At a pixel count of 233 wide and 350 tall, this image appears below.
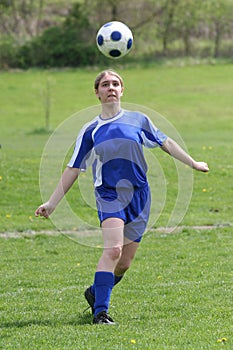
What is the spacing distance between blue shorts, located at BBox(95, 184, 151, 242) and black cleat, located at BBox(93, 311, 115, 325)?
0.74 m

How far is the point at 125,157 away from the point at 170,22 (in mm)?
44335

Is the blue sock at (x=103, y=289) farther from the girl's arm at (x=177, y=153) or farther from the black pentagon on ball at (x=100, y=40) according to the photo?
the black pentagon on ball at (x=100, y=40)

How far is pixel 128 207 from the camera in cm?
739

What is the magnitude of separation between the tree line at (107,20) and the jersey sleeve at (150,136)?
4072 cm

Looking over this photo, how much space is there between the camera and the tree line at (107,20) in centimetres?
4862

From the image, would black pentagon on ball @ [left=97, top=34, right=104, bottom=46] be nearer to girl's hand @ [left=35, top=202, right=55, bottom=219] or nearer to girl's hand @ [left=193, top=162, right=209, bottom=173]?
girl's hand @ [left=193, top=162, right=209, bottom=173]

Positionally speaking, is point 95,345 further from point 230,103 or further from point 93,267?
point 230,103

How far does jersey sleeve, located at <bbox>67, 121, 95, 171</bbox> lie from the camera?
746 cm

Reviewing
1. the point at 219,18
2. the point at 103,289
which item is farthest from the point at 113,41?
the point at 219,18

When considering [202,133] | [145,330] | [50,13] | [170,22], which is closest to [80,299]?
[145,330]

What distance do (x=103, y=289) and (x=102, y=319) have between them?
0.84ft

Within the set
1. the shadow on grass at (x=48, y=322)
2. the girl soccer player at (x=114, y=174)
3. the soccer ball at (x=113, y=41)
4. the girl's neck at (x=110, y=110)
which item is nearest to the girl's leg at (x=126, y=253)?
the girl soccer player at (x=114, y=174)

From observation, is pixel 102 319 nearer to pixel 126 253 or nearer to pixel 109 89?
pixel 126 253

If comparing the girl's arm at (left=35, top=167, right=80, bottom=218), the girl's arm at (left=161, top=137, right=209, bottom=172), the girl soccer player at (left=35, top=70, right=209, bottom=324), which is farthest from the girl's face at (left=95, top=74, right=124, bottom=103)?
the girl's arm at (left=35, top=167, right=80, bottom=218)
